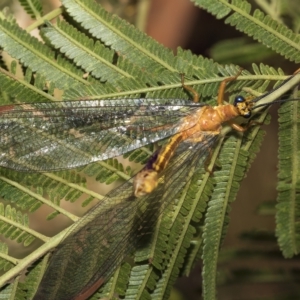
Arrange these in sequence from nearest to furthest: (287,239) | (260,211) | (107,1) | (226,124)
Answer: (287,239), (226,124), (260,211), (107,1)

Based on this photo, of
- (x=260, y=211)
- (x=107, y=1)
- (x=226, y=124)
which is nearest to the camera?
(x=226, y=124)

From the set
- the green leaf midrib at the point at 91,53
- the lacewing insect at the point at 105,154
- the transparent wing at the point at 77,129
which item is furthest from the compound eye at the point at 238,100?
the green leaf midrib at the point at 91,53

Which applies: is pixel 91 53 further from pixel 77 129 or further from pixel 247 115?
pixel 247 115

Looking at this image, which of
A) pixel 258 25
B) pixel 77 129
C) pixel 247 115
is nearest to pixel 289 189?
pixel 247 115

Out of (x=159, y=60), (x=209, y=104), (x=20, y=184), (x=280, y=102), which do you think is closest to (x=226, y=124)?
(x=209, y=104)

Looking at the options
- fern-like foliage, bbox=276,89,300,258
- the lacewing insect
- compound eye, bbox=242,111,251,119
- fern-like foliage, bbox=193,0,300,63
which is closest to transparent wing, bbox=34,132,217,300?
the lacewing insect

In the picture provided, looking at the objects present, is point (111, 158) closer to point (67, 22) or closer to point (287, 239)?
point (67, 22)
